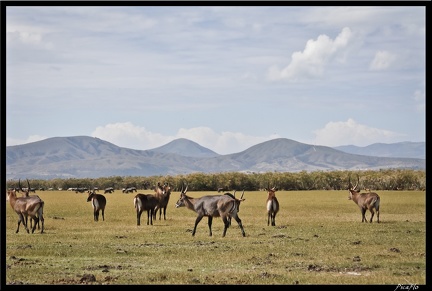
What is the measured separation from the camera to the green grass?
15.6m

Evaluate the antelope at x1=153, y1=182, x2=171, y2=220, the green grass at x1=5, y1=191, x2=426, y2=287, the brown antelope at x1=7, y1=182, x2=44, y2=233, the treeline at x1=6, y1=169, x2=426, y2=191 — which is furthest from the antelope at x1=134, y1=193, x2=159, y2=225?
the treeline at x1=6, y1=169, x2=426, y2=191

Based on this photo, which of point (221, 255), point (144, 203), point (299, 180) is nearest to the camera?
point (221, 255)

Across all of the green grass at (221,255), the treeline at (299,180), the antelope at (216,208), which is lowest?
the green grass at (221,255)

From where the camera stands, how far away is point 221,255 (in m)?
19.0

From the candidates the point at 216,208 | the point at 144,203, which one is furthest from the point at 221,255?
the point at 144,203

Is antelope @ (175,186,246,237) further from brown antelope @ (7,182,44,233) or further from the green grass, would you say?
brown antelope @ (7,182,44,233)

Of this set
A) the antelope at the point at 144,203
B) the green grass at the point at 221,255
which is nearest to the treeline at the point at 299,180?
the antelope at the point at 144,203

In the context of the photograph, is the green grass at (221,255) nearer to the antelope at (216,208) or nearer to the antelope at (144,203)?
the antelope at (216,208)

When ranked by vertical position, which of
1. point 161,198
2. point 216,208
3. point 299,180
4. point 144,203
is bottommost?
point 216,208

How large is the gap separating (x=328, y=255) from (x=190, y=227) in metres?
10.4

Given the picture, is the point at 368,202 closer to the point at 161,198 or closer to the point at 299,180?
the point at 161,198

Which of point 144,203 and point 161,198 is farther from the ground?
point 161,198

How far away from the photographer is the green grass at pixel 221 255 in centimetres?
1565
